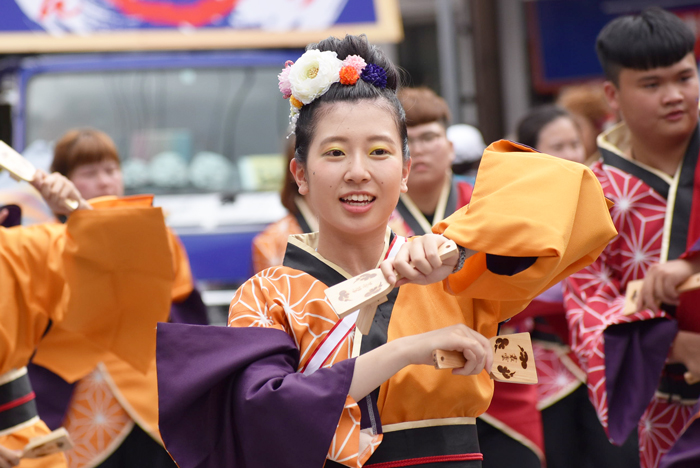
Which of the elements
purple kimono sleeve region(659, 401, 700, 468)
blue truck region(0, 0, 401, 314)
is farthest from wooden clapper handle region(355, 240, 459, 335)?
blue truck region(0, 0, 401, 314)

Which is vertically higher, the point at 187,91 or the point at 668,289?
the point at 187,91

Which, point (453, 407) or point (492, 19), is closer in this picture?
point (453, 407)

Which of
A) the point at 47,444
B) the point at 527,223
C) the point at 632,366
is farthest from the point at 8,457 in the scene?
the point at 632,366

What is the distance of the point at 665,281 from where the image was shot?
8.14 ft

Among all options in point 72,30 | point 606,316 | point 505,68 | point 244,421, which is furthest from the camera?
point 505,68

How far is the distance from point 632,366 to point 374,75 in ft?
4.10

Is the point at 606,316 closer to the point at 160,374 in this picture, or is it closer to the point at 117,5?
the point at 160,374

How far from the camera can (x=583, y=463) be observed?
11.5 feet

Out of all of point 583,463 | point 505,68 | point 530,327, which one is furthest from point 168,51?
point 505,68

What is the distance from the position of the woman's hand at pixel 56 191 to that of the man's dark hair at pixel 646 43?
5.96 ft

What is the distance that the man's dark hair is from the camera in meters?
2.85

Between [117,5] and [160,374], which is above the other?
[117,5]

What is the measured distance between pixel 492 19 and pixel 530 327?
257 inches

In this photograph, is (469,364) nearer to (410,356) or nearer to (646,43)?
(410,356)
